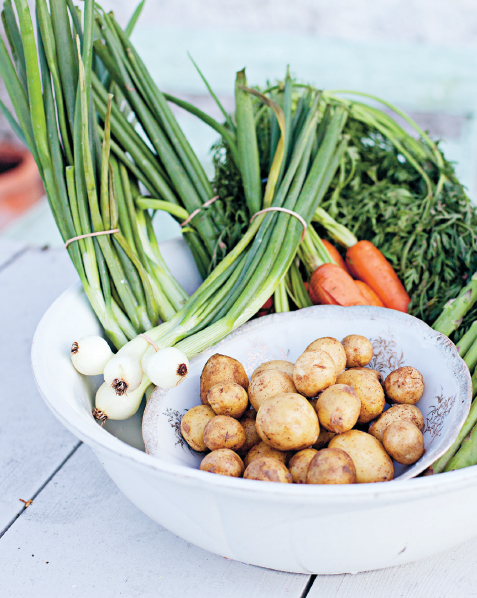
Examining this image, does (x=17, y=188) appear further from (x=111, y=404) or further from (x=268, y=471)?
(x=268, y=471)

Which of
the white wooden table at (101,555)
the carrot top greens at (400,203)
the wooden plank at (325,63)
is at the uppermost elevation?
the wooden plank at (325,63)

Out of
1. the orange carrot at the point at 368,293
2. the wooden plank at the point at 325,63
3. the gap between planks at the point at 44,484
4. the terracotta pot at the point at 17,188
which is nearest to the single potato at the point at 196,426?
the gap between planks at the point at 44,484

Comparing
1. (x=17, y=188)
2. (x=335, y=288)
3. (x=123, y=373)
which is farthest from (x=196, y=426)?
(x=17, y=188)

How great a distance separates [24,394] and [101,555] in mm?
548

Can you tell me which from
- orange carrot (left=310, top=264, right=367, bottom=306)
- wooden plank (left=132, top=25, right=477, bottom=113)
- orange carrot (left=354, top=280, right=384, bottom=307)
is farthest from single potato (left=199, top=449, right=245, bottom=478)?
wooden plank (left=132, top=25, right=477, bottom=113)

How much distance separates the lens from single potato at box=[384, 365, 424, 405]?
2.82 feet

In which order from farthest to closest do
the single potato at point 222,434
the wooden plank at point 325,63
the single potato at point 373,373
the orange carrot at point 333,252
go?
the wooden plank at point 325,63
the orange carrot at point 333,252
the single potato at point 373,373
the single potato at point 222,434

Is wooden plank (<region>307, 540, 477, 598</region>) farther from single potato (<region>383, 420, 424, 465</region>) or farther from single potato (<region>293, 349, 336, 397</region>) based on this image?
single potato (<region>293, 349, 336, 397</region>)

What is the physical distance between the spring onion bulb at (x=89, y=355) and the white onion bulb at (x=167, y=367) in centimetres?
10

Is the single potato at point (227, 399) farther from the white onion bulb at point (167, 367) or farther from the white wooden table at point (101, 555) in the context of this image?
the white wooden table at point (101, 555)

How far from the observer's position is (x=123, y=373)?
2.97 ft

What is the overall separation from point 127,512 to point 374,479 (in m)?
0.47

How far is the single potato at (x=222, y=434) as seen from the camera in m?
0.77

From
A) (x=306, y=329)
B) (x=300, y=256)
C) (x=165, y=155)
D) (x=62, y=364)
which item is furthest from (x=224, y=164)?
(x=62, y=364)
